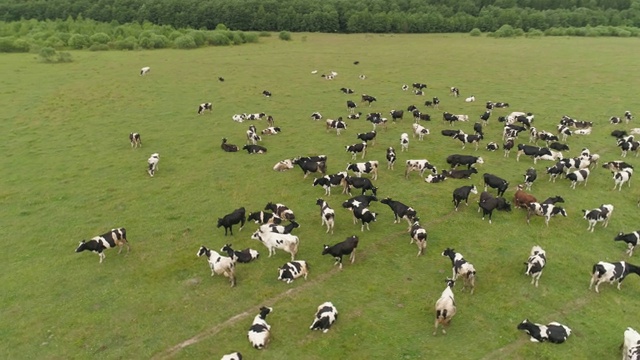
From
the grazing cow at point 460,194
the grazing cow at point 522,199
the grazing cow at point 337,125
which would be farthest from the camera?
the grazing cow at point 337,125

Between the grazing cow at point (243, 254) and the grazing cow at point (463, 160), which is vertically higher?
the grazing cow at point (463, 160)

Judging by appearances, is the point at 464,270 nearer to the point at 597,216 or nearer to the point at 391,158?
the point at 597,216

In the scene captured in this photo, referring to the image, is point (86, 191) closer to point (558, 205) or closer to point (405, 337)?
point (405, 337)

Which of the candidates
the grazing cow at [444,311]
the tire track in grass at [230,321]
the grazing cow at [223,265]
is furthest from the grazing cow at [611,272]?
the grazing cow at [223,265]

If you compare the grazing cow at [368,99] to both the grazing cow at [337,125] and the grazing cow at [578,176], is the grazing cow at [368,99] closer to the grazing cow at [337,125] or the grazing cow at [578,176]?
the grazing cow at [337,125]

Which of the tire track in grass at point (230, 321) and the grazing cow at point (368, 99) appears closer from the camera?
the tire track in grass at point (230, 321)

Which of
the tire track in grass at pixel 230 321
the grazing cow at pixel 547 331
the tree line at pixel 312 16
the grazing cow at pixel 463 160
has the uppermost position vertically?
the tree line at pixel 312 16

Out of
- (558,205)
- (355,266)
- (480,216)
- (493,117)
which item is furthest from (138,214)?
Answer: (493,117)
